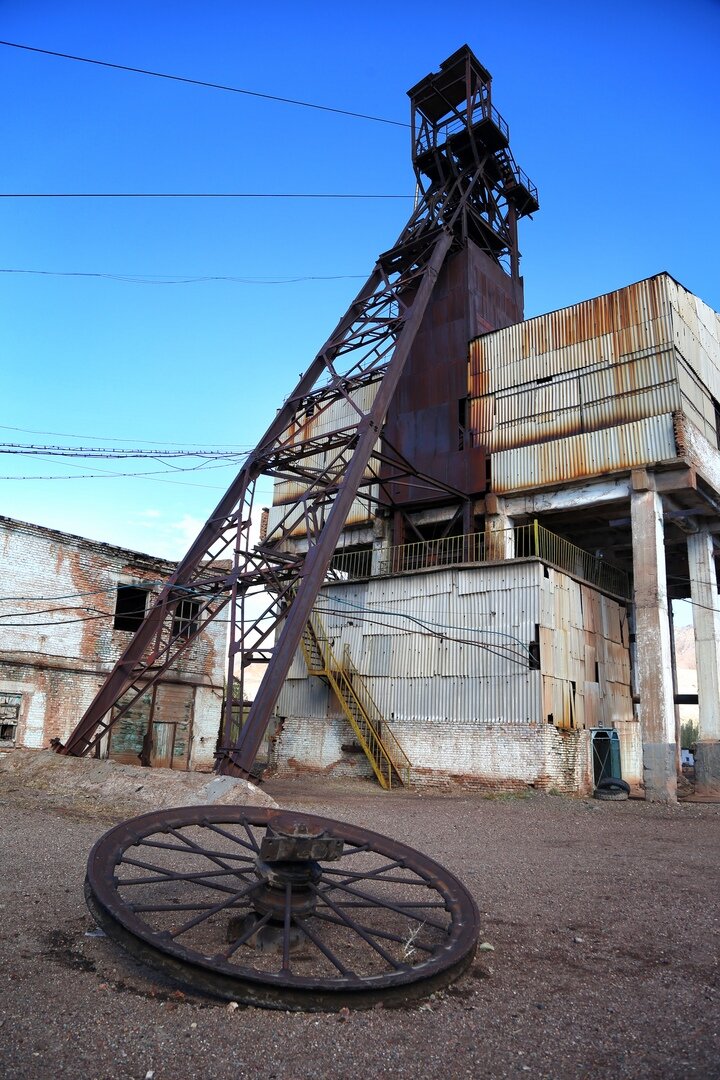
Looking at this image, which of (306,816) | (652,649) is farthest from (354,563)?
(306,816)

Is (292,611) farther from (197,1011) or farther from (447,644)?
(197,1011)

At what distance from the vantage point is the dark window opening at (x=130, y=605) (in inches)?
808

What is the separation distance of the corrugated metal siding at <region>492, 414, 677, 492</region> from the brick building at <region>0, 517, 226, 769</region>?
33.4 ft

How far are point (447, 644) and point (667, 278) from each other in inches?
469

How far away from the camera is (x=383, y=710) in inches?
776

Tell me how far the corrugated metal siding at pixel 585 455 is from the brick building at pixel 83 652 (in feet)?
33.4

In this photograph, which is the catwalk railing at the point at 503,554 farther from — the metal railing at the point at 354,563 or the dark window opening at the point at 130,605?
the dark window opening at the point at 130,605

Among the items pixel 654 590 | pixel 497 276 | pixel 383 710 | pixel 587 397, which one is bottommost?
pixel 383 710

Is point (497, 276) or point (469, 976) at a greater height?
point (497, 276)

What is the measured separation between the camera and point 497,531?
2083cm

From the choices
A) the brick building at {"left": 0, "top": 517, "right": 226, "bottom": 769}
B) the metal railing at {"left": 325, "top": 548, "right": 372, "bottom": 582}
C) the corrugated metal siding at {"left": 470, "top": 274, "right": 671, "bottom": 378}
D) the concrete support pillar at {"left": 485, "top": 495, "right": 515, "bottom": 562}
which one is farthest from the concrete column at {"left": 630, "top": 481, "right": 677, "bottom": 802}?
the brick building at {"left": 0, "top": 517, "right": 226, "bottom": 769}

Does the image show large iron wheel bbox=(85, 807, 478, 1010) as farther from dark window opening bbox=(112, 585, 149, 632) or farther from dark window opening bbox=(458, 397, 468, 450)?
dark window opening bbox=(458, 397, 468, 450)

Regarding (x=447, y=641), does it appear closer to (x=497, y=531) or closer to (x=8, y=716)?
(x=497, y=531)

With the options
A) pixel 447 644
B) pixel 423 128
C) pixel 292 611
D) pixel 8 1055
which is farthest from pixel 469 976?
pixel 423 128
